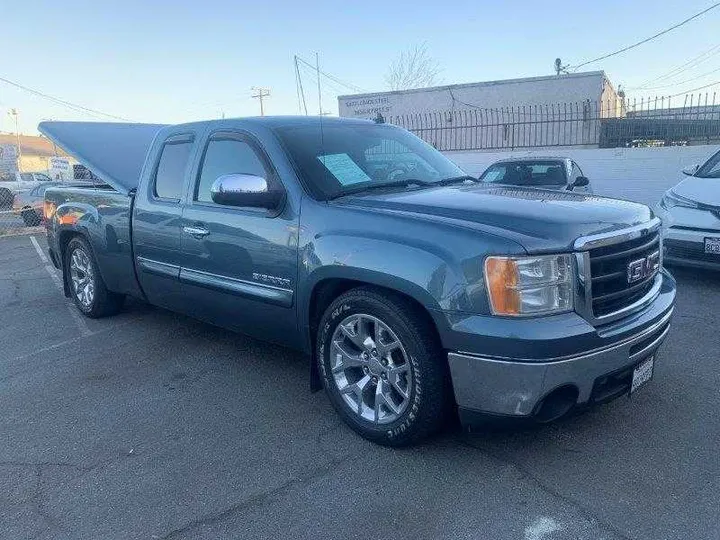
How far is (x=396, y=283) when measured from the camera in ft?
9.66

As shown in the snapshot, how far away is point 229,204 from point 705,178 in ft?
19.6

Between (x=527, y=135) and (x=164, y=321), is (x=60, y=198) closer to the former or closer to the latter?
(x=164, y=321)

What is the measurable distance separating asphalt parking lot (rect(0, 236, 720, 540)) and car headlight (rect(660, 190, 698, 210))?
97.0 inches

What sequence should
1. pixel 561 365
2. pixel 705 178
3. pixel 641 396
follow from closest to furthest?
pixel 561 365 → pixel 641 396 → pixel 705 178

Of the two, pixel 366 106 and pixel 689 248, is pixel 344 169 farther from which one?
pixel 366 106

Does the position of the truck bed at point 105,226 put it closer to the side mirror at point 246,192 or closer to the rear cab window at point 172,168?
the rear cab window at point 172,168

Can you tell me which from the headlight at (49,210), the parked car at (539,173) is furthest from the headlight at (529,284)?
the parked car at (539,173)

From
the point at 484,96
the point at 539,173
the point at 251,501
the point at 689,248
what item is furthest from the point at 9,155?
the point at 251,501

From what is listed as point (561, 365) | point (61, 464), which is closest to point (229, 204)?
point (61, 464)

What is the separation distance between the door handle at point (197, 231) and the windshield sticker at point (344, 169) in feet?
3.26

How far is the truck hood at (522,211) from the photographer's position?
2773mm

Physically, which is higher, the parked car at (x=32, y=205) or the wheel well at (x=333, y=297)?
the wheel well at (x=333, y=297)

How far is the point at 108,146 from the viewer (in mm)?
6070

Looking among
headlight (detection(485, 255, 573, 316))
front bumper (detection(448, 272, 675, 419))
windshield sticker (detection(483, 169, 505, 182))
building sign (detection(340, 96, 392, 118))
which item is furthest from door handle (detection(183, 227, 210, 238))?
building sign (detection(340, 96, 392, 118))
